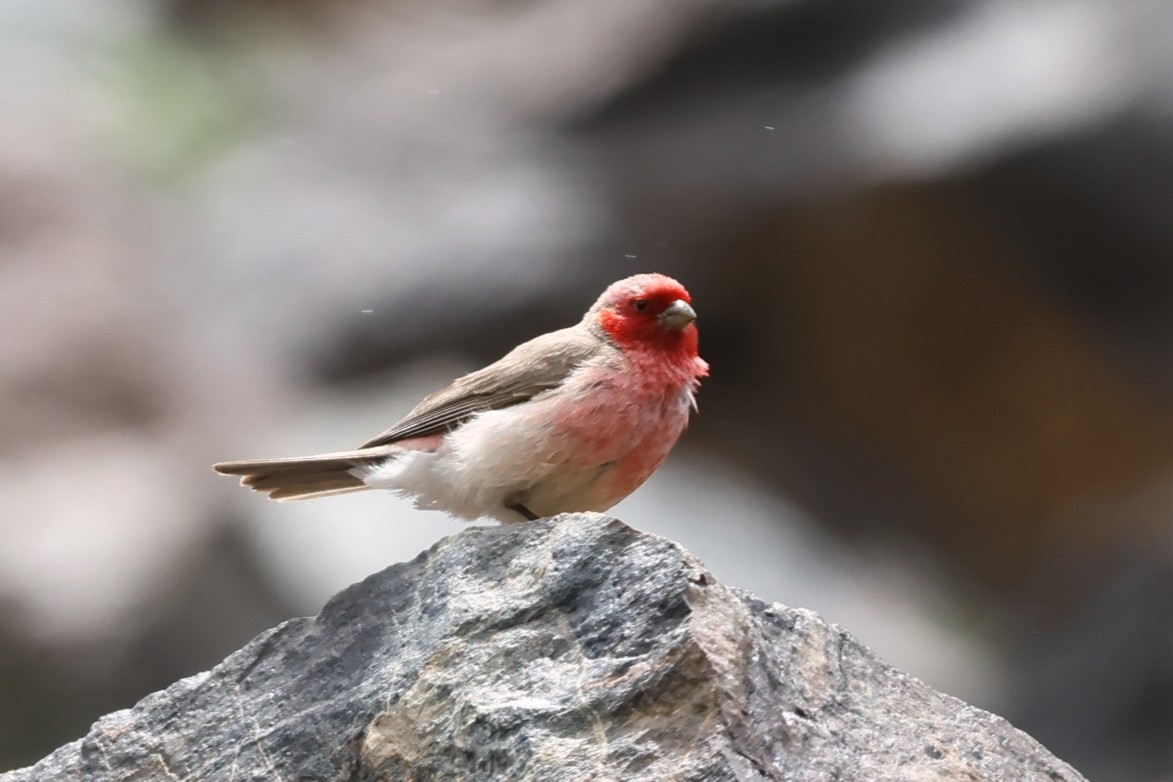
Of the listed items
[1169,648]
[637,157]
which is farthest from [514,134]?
[1169,648]

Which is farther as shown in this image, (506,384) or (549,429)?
(506,384)

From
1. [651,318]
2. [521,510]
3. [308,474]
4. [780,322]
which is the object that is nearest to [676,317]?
[651,318]

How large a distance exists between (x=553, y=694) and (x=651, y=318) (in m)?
2.27

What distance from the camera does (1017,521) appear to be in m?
12.2

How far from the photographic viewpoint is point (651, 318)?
585 centimetres

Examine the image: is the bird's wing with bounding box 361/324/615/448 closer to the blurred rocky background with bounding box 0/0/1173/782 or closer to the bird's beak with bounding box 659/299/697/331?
the bird's beak with bounding box 659/299/697/331

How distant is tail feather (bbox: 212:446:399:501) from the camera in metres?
5.67

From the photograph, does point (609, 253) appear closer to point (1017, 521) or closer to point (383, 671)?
point (1017, 521)

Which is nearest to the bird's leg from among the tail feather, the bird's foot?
the bird's foot

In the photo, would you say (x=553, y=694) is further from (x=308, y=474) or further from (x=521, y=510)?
(x=308, y=474)

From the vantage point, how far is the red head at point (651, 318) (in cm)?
580

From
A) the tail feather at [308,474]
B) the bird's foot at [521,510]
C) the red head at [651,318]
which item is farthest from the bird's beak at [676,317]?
the tail feather at [308,474]

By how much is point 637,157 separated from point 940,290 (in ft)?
9.66

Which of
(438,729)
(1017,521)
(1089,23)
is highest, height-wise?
(1089,23)
